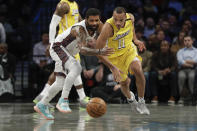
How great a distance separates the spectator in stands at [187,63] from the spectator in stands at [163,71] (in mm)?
230

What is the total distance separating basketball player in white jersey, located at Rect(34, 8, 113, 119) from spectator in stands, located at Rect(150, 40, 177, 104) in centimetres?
509

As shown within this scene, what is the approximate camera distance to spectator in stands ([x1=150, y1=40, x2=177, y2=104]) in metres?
12.8

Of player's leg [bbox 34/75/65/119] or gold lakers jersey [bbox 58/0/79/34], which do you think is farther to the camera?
gold lakers jersey [bbox 58/0/79/34]

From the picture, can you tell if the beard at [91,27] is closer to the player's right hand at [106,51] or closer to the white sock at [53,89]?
the player's right hand at [106,51]

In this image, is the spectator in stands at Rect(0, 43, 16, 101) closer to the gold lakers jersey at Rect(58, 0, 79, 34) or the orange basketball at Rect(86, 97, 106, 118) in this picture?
the gold lakers jersey at Rect(58, 0, 79, 34)

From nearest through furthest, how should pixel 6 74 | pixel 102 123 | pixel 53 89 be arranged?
pixel 102 123
pixel 53 89
pixel 6 74

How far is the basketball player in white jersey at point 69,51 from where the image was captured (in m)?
7.50

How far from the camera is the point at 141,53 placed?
43.0ft

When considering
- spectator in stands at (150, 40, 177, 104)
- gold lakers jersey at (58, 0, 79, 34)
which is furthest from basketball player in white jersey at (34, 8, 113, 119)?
spectator in stands at (150, 40, 177, 104)

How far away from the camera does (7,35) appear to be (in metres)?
15.3

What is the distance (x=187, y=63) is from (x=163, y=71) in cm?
67

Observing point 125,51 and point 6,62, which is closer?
point 125,51

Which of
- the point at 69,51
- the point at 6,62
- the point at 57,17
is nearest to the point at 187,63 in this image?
the point at 57,17

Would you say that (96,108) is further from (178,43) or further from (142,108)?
(178,43)
